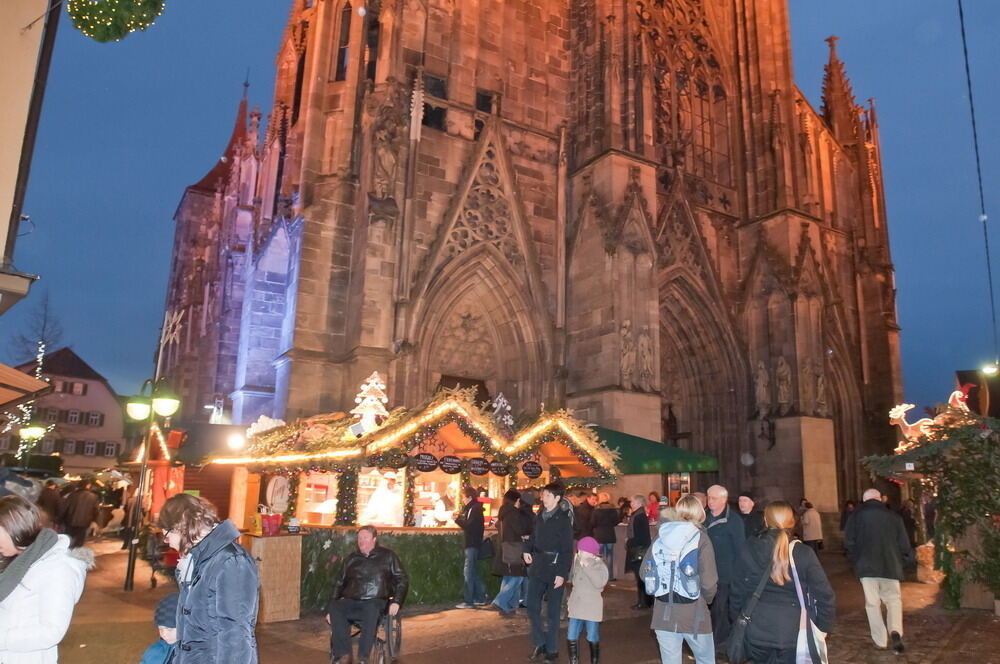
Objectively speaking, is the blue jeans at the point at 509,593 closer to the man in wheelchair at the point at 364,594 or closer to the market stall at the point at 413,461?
the market stall at the point at 413,461

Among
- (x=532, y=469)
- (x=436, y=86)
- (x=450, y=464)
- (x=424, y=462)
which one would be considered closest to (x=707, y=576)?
(x=424, y=462)

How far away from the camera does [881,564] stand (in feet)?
24.5

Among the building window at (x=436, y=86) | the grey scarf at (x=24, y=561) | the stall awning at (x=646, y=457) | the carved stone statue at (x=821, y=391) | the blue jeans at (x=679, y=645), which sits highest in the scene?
the building window at (x=436, y=86)

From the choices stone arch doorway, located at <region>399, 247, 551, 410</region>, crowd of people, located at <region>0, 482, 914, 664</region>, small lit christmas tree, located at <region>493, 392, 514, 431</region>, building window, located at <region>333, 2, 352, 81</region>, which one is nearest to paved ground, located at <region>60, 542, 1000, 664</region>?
crowd of people, located at <region>0, 482, 914, 664</region>

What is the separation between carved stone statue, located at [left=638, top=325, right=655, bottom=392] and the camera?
16438mm

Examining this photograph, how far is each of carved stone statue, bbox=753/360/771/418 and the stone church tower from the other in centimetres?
6

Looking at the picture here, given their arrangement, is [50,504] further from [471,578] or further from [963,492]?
[963,492]

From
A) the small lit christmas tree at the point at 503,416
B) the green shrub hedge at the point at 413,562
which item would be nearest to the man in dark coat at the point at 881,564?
the green shrub hedge at the point at 413,562

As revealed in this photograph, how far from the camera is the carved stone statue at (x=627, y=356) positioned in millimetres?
→ 16188

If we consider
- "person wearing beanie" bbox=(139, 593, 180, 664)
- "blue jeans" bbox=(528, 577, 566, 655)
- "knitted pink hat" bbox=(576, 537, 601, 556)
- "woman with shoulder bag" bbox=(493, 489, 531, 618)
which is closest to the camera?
"person wearing beanie" bbox=(139, 593, 180, 664)

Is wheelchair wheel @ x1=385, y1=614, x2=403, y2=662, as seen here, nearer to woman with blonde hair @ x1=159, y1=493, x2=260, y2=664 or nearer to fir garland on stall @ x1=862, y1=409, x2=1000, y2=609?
woman with blonde hair @ x1=159, y1=493, x2=260, y2=664

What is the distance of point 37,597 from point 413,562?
7.20 m

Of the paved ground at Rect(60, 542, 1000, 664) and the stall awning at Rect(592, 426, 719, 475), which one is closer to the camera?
the paved ground at Rect(60, 542, 1000, 664)

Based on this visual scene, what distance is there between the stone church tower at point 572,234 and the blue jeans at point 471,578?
18.5 ft
